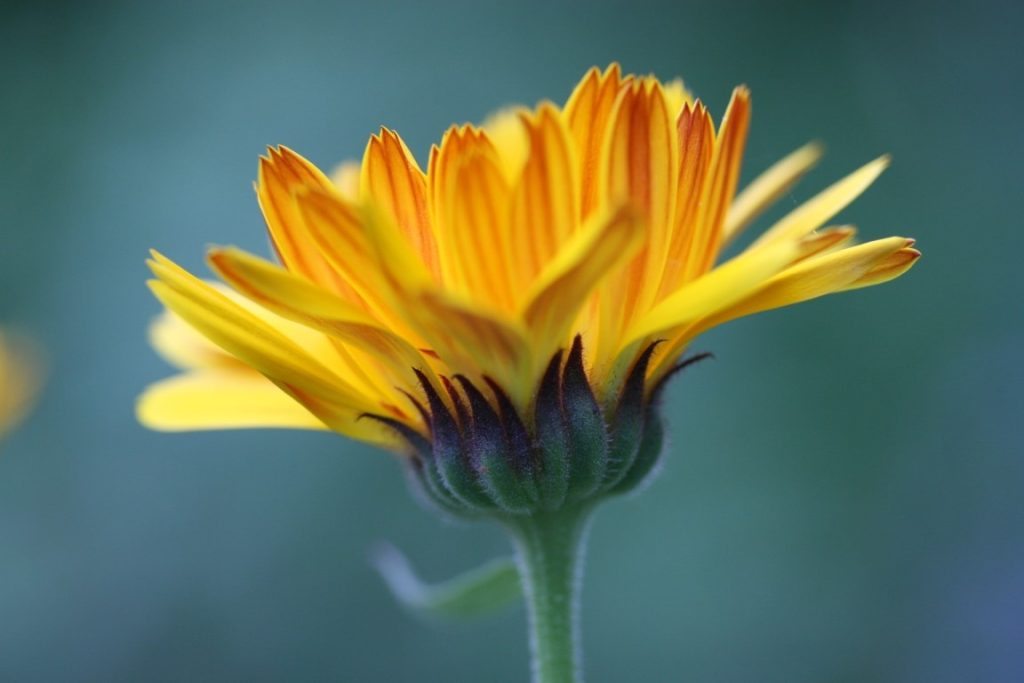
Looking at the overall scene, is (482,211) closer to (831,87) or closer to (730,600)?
(730,600)

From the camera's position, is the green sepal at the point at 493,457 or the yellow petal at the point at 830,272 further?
the green sepal at the point at 493,457

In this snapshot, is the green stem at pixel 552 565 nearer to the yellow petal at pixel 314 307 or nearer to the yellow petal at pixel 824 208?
the yellow petal at pixel 314 307

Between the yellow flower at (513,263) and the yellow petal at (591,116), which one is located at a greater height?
the yellow petal at (591,116)

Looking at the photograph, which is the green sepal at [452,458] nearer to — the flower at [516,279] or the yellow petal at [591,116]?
the flower at [516,279]

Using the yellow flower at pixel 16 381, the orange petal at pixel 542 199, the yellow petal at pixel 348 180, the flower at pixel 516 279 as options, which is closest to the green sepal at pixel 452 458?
the flower at pixel 516 279

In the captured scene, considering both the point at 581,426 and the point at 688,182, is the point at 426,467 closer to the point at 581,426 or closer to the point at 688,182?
the point at 581,426

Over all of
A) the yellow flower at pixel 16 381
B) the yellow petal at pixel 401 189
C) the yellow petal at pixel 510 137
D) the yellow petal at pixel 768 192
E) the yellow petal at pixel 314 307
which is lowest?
the yellow petal at pixel 314 307

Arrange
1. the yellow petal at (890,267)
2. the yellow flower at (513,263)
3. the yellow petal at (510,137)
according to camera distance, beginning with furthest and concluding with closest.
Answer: the yellow petal at (510,137), the yellow petal at (890,267), the yellow flower at (513,263)

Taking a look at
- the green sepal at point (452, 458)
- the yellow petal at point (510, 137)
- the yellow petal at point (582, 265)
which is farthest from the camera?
the yellow petal at point (510, 137)
